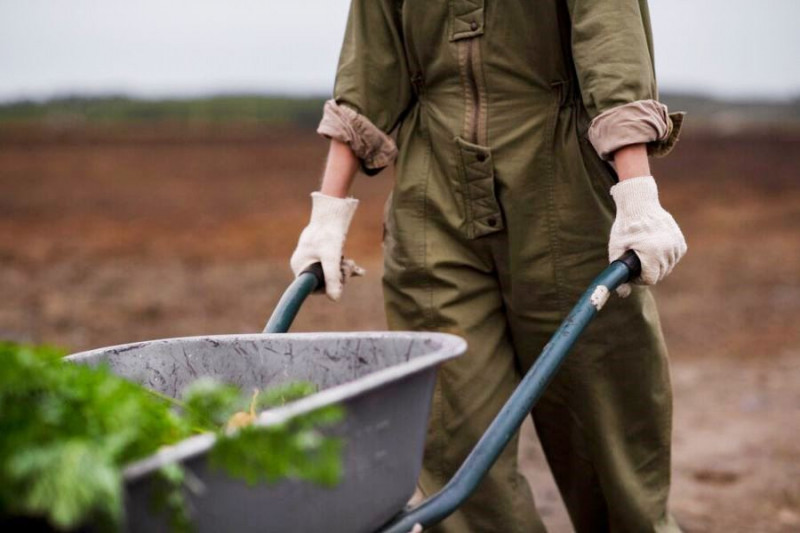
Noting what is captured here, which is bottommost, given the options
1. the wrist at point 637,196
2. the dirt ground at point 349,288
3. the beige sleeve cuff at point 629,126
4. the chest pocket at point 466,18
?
the dirt ground at point 349,288

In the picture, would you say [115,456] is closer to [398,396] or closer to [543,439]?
Answer: [398,396]

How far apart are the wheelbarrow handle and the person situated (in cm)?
3

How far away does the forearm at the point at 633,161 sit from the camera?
7.78 ft

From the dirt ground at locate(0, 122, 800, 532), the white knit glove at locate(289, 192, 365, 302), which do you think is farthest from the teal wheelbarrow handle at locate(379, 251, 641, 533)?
the dirt ground at locate(0, 122, 800, 532)

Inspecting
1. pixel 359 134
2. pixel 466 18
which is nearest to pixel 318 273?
pixel 359 134

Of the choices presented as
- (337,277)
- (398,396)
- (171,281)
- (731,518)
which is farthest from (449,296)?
(171,281)

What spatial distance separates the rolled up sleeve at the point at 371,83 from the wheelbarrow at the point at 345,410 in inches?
16.4

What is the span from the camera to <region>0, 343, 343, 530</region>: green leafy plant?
124cm

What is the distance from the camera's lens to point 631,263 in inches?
90.4

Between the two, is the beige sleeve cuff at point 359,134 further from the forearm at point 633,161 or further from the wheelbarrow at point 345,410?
the forearm at point 633,161

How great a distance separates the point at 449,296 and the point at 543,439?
1.58ft

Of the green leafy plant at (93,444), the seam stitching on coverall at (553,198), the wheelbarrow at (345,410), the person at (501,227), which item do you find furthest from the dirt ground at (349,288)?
the green leafy plant at (93,444)

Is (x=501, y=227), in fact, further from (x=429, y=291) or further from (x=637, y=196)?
(x=637, y=196)

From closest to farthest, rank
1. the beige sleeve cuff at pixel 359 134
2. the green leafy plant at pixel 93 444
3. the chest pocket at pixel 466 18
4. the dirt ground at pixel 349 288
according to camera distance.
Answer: the green leafy plant at pixel 93 444, the chest pocket at pixel 466 18, the beige sleeve cuff at pixel 359 134, the dirt ground at pixel 349 288
